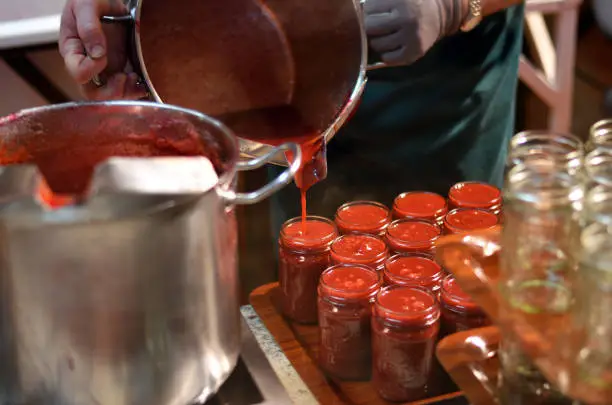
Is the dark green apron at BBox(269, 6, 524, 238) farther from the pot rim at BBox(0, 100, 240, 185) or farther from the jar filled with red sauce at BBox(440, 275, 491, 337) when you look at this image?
the pot rim at BBox(0, 100, 240, 185)

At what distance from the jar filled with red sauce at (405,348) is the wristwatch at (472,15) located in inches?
22.1

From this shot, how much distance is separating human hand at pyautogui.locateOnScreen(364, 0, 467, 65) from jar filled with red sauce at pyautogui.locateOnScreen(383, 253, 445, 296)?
29 centimetres

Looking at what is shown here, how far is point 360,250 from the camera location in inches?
45.1

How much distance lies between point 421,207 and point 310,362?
1.19 feet

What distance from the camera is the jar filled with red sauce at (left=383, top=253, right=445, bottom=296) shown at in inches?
41.0

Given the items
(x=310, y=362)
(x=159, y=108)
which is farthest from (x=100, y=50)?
(x=310, y=362)

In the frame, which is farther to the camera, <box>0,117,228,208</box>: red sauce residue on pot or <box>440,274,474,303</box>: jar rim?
<box>440,274,474,303</box>: jar rim

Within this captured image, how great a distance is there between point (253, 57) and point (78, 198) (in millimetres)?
541

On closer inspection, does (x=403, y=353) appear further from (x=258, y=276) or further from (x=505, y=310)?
(x=258, y=276)

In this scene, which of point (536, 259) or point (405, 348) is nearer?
point (536, 259)

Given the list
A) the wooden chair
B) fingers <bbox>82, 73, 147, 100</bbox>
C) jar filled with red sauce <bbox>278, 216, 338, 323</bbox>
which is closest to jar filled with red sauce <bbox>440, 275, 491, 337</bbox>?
jar filled with red sauce <bbox>278, 216, 338, 323</bbox>

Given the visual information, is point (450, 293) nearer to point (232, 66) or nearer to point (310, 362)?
point (310, 362)

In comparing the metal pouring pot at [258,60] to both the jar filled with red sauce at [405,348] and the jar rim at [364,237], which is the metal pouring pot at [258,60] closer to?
the jar rim at [364,237]

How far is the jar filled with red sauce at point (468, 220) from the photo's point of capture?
3.85ft
